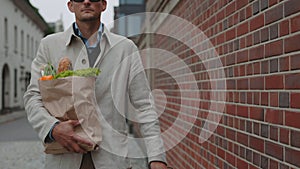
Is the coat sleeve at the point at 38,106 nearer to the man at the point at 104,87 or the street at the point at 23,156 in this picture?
the man at the point at 104,87

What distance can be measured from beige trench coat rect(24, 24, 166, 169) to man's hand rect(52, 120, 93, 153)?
5.1 inches

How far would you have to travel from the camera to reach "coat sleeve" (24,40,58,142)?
7.55 feet

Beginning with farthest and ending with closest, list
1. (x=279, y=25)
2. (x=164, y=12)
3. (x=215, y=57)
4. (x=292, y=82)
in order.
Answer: (x=164, y=12), (x=215, y=57), (x=279, y=25), (x=292, y=82)

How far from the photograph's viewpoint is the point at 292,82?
206cm

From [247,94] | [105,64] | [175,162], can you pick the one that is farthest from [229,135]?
[175,162]

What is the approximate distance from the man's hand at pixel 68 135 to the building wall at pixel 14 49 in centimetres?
2515

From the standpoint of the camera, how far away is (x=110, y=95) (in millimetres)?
2473

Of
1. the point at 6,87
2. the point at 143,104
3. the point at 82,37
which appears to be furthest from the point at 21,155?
the point at 6,87

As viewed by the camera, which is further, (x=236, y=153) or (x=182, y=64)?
(x=182, y=64)

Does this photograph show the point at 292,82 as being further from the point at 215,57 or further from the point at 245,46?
the point at 215,57

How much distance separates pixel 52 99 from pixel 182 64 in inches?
117

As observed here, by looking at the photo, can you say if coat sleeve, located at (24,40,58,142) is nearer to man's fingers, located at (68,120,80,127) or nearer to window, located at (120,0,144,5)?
man's fingers, located at (68,120,80,127)

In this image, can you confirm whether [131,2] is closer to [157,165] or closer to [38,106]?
[38,106]

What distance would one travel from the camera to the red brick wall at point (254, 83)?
6.88 ft
